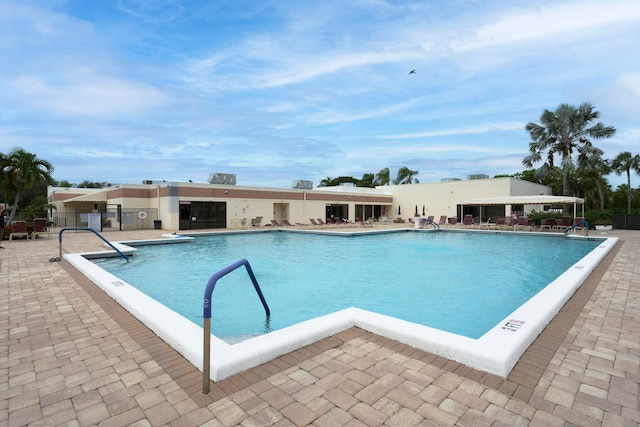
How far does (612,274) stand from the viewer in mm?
7078

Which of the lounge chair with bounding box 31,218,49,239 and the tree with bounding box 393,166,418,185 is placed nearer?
the lounge chair with bounding box 31,218,49,239

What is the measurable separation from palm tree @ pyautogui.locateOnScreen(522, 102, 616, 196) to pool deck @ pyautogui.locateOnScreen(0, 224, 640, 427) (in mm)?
24768

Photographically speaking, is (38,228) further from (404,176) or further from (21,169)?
(404,176)

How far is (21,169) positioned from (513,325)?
2238 centimetres

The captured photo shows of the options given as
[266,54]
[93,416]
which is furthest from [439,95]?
[93,416]

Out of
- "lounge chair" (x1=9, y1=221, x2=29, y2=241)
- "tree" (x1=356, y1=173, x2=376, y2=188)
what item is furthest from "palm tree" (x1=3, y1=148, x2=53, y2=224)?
"tree" (x1=356, y1=173, x2=376, y2=188)

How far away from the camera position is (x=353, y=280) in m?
8.57

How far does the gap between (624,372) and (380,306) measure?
3.99 meters

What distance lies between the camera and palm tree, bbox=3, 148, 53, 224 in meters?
17.0

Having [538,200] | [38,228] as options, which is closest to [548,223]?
[538,200]

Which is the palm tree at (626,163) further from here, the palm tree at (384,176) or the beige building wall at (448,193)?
the palm tree at (384,176)

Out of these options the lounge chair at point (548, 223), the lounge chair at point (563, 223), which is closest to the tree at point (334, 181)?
the lounge chair at point (548, 223)

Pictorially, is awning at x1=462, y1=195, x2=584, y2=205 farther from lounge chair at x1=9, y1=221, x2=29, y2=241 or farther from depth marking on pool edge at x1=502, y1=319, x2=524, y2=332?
lounge chair at x1=9, y1=221, x2=29, y2=241

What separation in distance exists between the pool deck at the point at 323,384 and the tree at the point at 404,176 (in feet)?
136
